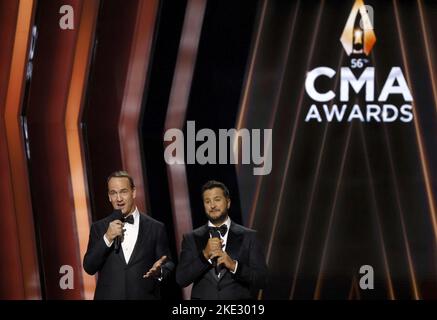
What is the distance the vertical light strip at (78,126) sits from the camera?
4906mm

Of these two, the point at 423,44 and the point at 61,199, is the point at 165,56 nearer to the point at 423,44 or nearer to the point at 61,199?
the point at 61,199

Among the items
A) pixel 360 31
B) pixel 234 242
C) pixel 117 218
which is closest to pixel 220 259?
pixel 234 242

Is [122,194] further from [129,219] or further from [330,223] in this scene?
[330,223]

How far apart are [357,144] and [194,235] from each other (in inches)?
52.5

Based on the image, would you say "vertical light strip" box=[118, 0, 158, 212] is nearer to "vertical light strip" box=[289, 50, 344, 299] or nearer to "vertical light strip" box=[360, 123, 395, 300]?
"vertical light strip" box=[289, 50, 344, 299]

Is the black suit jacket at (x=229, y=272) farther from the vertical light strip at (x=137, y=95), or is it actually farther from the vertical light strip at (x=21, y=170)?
the vertical light strip at (x=21, y=170)

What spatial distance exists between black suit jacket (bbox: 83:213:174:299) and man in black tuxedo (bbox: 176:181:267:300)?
151 mm

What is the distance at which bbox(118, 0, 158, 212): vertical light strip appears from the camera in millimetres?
4898

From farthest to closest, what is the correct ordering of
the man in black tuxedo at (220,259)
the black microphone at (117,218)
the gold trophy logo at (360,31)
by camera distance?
the gold trophy logo at (360,31) < the black microphone at (117,218) < the man in black tuxedo at (220,259)

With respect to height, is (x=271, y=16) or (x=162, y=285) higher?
(x=271, y=16)

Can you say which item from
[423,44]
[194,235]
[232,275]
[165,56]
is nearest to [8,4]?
[165,56]

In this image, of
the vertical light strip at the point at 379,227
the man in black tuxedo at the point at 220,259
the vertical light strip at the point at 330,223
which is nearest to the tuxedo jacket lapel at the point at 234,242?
the man in black tuxedo at the point at 220,259

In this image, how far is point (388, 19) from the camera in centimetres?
486
